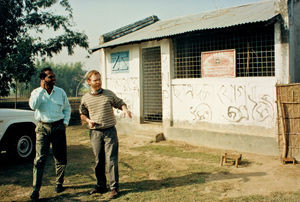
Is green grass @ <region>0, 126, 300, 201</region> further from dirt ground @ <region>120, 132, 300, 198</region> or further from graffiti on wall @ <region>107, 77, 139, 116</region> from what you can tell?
graffiti on wall @ <region>107, 77, 139, 116</region>

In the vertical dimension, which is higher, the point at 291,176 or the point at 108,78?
the point at 108,78

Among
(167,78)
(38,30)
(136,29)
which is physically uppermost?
(38,30)

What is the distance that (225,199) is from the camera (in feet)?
13.4

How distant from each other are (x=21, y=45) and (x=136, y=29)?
19.4 feet

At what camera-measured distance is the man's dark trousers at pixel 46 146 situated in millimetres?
4086

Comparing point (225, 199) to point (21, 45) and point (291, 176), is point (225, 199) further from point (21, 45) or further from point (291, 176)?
point (21, 45)

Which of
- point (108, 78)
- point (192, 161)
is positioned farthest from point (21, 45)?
point (192, 161)

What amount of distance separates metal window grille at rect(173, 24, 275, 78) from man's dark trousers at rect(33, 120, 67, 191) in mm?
4814

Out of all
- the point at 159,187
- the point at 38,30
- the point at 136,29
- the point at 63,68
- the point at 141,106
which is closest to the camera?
the point at 159,187

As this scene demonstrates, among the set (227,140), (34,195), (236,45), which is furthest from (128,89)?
(34,195)

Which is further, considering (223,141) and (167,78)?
(167,78)

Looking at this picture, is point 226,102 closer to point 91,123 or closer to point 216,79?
point 216,79

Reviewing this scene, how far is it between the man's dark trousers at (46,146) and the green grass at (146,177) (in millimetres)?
414

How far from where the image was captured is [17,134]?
20.3 feet
